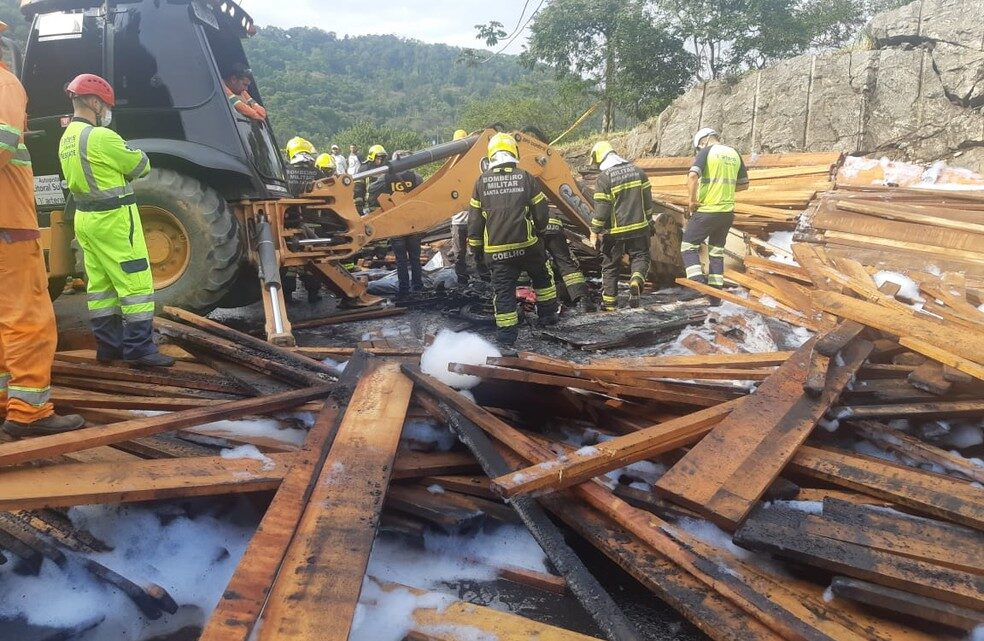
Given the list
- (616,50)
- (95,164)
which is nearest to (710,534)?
(95,164)

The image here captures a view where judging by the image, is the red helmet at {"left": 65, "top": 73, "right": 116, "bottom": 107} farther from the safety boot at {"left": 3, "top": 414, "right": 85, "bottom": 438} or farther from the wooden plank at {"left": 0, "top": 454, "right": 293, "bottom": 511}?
the wooden plank at {"left": 0, "top": 454, "right": 293, "bottom": 511}

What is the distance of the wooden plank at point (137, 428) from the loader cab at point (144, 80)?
274 centimetres

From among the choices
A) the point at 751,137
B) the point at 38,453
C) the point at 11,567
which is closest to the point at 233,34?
the point at 38,453

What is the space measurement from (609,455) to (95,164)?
10.8 ft

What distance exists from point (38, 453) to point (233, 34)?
4759 millimetres

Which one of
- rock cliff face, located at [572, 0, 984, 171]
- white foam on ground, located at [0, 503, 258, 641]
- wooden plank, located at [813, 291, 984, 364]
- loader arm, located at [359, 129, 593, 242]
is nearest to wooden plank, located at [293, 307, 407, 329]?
loader arm, located at [359, 129, 593, 242]

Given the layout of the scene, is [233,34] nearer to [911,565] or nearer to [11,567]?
[11,567]

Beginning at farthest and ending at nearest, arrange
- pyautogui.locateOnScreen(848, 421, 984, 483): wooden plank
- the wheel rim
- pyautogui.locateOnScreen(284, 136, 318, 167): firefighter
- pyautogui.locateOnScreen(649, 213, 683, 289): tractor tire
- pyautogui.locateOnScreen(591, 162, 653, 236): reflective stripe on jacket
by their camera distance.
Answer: pyautogui.locateOnScreen(284, 136, 318, 167): firefighter, pyautogui.locateOnScreen(649, 213, 683, 289): tractor tire, pyautogui.locateOnScreen(591, 162, 653, 236): reflective stripe on jacket, the wheel rim, pyautogui.locateOnScreen(848, 421, 984, 483): wooden plank

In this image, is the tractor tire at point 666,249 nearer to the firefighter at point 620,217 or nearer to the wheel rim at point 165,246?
the firefighter at point 620,217

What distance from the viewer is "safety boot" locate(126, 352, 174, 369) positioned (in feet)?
11.6

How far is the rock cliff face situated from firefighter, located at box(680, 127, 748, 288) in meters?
6.76

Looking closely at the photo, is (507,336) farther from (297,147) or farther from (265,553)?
(297,147)

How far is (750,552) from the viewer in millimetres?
1976

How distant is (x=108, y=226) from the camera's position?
349cm
